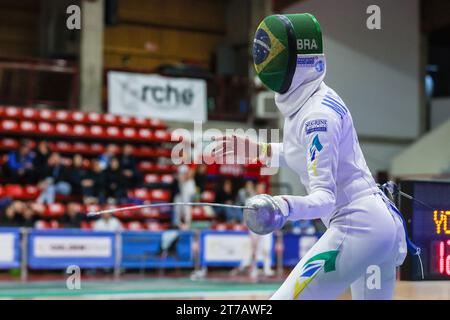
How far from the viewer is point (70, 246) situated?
40.1 ft

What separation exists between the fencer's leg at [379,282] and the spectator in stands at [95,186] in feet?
36.9

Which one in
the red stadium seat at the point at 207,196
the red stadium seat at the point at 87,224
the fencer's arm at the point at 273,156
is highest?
the fencer's arm at the point at 273,156

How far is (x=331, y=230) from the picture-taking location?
3088 mm

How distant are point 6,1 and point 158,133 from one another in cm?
923

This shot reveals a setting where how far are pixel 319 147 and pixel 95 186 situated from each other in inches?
467

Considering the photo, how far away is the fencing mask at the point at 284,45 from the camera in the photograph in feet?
10.3

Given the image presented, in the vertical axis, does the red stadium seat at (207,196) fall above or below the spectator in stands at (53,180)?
below

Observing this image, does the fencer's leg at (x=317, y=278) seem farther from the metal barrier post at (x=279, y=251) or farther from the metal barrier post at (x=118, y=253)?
the metal barrier post at (x=279, y=251)

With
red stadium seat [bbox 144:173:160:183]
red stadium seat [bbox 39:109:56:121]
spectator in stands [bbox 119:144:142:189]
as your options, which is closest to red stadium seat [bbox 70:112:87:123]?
red stadium seat [bbox 39:109:56:121]

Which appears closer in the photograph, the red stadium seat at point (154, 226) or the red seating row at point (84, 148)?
the red stadium seat at point (154, 226)

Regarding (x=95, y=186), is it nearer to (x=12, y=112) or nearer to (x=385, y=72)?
(x=12, y=112)

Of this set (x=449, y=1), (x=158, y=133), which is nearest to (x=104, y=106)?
(x=158, y=133)

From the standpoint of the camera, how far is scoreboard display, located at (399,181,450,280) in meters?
4.29

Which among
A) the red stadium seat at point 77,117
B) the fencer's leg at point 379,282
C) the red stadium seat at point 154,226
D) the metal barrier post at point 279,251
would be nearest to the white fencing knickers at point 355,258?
the fencer's leg at point 379,282
